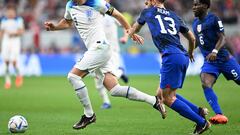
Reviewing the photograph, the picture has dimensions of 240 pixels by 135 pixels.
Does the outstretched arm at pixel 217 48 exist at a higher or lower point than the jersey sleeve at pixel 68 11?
lower

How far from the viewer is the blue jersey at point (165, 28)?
1030 cm

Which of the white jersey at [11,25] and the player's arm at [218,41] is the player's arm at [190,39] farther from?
the white jersey at [11,25]

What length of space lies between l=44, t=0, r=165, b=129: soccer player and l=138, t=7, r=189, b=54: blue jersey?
60 cm

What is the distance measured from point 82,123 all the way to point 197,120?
2.06 metres

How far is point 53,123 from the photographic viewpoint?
484 inches

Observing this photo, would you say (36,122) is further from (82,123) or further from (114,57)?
(114,57)

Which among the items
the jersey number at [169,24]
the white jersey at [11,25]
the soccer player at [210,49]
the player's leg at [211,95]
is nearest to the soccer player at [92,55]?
the jersey number at [169,24]

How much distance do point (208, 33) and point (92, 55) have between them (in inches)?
103

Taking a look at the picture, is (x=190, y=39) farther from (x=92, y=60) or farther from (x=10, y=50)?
(x=10, y=50)

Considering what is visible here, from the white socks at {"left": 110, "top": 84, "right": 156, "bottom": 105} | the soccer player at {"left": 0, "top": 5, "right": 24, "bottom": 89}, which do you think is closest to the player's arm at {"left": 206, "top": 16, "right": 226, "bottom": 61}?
the white socks at {"left": 110, "top": 84, "right": 156, "bottom": 105}

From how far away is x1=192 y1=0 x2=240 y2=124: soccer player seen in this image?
12078mm

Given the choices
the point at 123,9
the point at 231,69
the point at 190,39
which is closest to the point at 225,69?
the point at 231,69

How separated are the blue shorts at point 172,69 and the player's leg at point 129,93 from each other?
411mm

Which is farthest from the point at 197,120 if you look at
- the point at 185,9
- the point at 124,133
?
the point at 185,9
